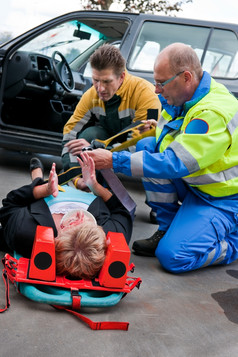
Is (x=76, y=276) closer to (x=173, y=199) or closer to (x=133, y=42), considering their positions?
(x=173, y=199)

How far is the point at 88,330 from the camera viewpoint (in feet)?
6.98

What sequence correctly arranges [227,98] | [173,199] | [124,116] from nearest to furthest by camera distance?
[227,98] → [173,199] → [124,116]

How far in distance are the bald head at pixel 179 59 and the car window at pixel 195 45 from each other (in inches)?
67.0

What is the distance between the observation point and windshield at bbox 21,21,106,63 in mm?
5074

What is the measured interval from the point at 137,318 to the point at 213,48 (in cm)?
317

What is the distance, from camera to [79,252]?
2311 mm

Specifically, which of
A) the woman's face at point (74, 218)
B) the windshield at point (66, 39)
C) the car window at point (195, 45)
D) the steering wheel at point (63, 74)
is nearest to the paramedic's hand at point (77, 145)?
the woman's face at point (74, 218)

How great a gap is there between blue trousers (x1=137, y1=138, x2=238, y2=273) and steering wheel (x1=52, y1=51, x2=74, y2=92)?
2.21 meters

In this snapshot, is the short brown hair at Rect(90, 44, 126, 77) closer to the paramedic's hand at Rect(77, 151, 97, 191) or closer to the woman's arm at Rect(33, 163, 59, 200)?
the paramedic's hand at Rect(77, 151, 97, 191)

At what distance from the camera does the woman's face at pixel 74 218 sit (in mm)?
2498

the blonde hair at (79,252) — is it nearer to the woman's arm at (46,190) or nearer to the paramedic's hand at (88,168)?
the woman's arm at (46,190)

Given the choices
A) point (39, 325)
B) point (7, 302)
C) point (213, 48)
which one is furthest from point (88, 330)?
point (213, 48)

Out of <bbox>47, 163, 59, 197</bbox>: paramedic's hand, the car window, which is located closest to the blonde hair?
<bbox>47, 163, 59, 197</bbox>: paramedic's hand

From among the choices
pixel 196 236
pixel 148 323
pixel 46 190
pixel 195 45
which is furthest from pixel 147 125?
pixel 148 323
